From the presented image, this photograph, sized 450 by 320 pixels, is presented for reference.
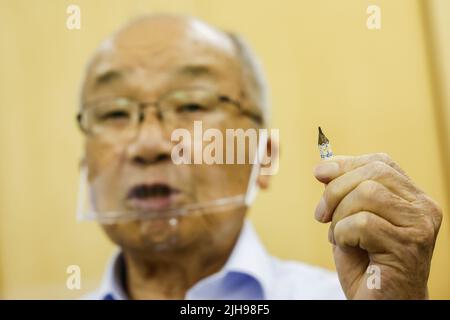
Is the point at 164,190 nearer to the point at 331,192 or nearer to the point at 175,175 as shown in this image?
the point at 175,175

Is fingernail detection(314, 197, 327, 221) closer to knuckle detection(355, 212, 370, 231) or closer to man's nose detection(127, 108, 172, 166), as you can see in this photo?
knuckle detection(355, 212, 370, 231)

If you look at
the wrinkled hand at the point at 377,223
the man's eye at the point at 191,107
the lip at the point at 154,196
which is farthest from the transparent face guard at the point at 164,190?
the wrinkled hand at the point at 377,223

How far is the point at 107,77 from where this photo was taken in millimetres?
1177

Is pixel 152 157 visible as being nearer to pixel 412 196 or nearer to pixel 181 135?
pixel 181 135

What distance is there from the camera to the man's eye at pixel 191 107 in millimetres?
1140

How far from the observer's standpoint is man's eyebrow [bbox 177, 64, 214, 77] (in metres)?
1.15

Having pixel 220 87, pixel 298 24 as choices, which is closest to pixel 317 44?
pixel 298 24

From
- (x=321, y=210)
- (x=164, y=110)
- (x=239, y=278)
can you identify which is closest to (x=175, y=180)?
(x=164, y=110)

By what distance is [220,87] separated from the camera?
3.83 feet

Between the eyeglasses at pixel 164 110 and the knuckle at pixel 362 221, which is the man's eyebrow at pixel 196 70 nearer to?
the eyeglasses at pixel 164 110

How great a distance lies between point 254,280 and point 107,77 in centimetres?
56

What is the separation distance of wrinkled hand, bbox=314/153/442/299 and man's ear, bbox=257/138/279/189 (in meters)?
0.44

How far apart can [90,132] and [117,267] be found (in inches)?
12.3

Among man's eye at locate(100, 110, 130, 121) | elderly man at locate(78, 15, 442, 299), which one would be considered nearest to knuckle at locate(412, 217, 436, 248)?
elderly man at locate(78, 15, 442, 299)
